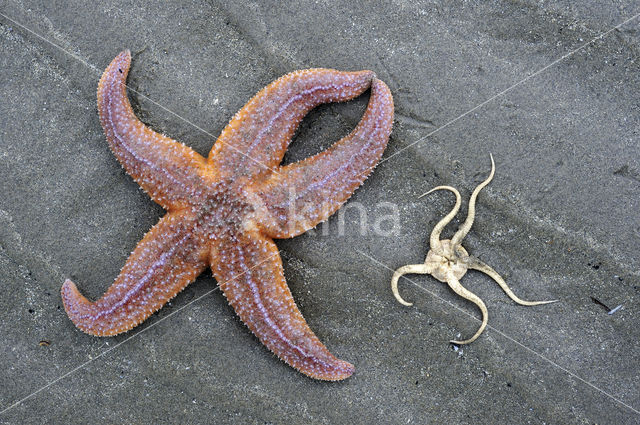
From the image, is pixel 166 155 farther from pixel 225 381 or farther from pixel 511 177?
pixel 511 177

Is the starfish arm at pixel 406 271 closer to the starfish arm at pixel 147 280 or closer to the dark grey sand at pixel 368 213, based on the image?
the dark grey sand at pixel 368 213

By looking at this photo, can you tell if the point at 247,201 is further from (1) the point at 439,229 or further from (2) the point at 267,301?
(1) the point at 439,229

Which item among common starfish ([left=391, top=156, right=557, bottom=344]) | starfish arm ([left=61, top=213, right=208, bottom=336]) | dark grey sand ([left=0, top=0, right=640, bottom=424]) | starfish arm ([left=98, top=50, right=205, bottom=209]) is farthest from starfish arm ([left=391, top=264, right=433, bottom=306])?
starfish arm ([left=98, top=50, right=205, bottom=209])

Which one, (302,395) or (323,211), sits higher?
(323,211)

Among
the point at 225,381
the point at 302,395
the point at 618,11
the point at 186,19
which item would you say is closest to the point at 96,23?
the point at 186,19

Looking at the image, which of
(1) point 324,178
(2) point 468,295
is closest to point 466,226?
(2) point 468,295

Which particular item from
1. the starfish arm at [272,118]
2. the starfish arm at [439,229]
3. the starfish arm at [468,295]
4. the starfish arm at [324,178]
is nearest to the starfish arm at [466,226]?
the starfish arm at [439,229]
